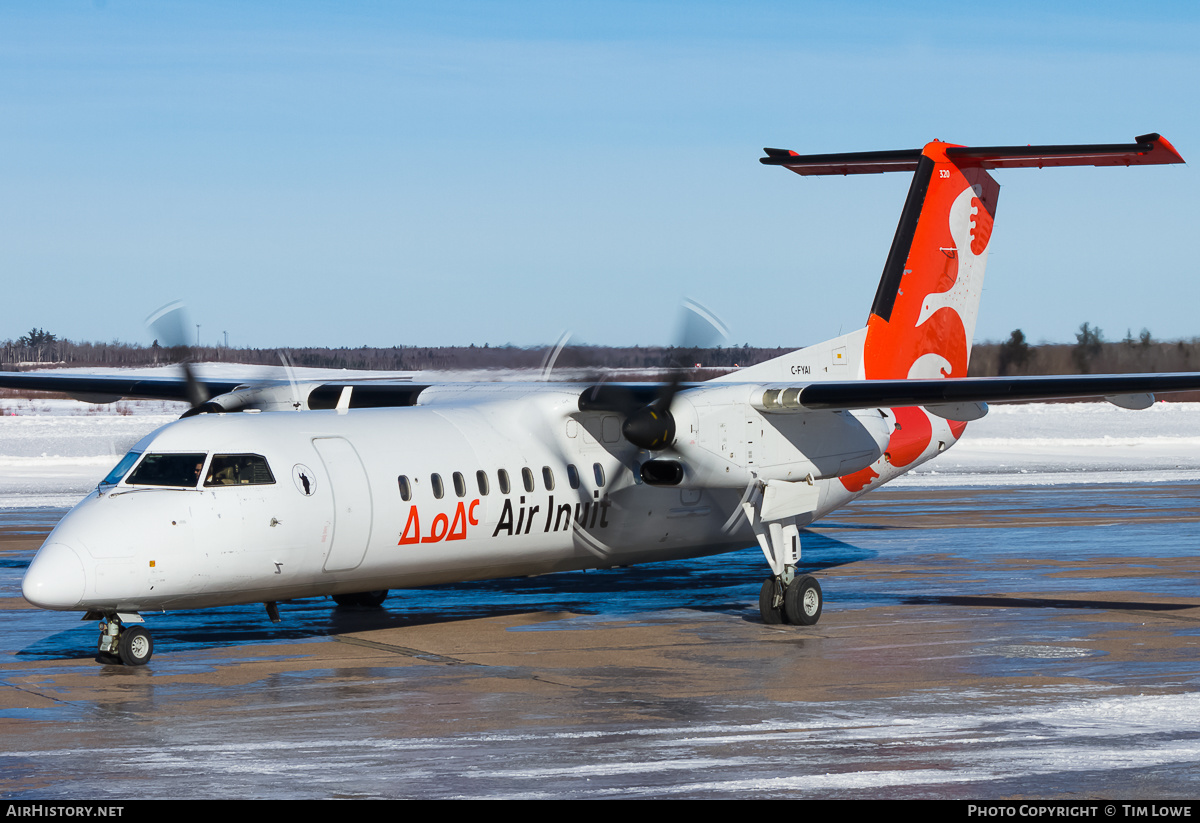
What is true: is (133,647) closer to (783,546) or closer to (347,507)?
(347,507)

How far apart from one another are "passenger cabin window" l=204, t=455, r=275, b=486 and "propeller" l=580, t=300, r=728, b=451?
4084mm

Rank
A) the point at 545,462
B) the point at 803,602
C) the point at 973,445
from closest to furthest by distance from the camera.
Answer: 1. the point at 545,462
2. the point at 803,602
3. the point at 973,445

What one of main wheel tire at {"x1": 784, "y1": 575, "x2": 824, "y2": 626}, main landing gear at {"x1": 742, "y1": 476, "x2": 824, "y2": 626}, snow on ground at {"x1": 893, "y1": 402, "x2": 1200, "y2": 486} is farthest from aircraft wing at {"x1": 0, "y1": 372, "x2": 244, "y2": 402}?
snow on ground at {"x1": 893, "y1": 402, "x2": 1200, "y2": 486}

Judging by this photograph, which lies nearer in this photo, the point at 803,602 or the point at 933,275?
the point at 803,602

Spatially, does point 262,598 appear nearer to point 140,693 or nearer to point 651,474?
point 140,693

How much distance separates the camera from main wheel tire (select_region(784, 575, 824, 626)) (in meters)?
15.7

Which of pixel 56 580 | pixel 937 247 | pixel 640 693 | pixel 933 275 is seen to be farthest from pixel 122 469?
pixel 937 247

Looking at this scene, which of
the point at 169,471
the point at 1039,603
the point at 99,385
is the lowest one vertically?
the point at 1039,603

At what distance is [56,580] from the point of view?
38.4ft

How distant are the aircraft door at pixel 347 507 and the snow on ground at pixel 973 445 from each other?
3.68 metres

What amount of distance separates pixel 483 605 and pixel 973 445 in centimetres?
3855

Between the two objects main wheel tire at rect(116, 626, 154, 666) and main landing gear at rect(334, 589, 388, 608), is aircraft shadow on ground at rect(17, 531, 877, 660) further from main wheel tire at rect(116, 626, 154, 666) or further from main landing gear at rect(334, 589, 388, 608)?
main wheel tire at rect(116, 626, 154, 666)

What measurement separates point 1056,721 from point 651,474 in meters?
6.03
